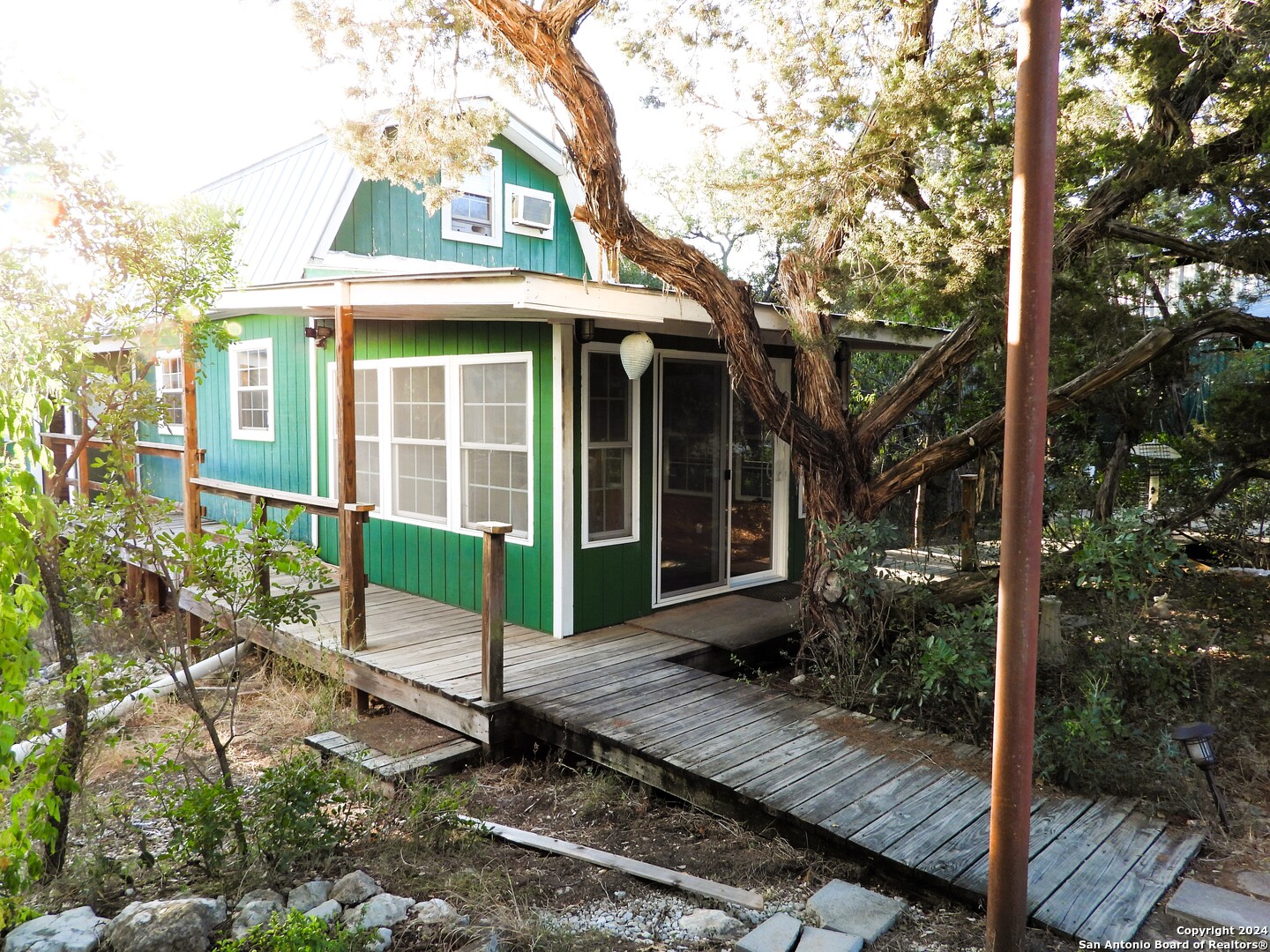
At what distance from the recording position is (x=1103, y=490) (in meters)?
7.32

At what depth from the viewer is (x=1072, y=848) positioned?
3.10 m

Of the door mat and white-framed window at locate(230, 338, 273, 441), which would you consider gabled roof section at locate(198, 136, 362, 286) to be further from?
the door mat

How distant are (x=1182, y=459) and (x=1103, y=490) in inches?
25.7

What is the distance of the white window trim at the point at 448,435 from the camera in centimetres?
581

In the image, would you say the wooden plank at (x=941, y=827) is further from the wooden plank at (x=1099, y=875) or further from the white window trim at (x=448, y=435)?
the white window trim at (x=448, y=435)

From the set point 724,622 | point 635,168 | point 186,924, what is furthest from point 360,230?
point 635,168

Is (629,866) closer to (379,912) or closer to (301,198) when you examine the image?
(379,912)

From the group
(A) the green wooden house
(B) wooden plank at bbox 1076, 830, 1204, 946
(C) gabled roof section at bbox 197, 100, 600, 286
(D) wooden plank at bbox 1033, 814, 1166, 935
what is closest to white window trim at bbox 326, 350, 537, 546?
(A) the green wooden house

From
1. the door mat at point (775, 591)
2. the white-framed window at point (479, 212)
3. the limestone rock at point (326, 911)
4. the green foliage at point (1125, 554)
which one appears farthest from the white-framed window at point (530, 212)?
the limestone rock at point (326, 911)

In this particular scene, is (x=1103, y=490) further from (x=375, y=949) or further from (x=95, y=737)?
(x=95, y=737)

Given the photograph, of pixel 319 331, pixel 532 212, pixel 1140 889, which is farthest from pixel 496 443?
pixel 532 212

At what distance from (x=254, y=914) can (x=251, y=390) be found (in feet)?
23.6

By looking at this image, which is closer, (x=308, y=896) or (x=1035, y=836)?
(x=308, y=896)

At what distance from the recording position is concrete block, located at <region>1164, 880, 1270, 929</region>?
268cm
